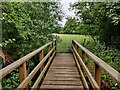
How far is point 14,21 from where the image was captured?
7156mm

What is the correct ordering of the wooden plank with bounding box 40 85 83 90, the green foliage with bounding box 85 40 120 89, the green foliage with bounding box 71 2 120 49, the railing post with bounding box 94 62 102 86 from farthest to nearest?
the green foliage with bounding box 71 2 120 49, the green foliage with bounding box 85 40 120 89, the wooden plank with bounding box 40 85 83 90, the railing post with bounding box 94 62 102 86

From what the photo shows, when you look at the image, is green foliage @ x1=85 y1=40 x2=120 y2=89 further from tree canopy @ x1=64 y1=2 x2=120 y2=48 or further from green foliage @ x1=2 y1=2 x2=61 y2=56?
green foliage @ x1=2 y1=2 x2=61 y2=56

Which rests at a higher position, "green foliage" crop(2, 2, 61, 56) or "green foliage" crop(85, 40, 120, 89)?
"green foliage" crop(2, 2, 61, 56)

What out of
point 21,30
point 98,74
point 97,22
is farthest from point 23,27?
point 97,22

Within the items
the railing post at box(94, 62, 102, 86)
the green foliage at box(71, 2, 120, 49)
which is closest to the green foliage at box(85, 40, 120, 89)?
the green foliage at box(71, 2, 120, 49)

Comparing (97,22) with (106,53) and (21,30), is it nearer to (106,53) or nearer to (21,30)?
(106,53)

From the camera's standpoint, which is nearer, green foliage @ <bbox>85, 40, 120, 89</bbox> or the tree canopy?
green foliage @ <bbox>85, 40, 120, 89</bbox>

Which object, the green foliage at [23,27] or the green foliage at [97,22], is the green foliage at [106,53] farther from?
the green foliage at [23,27]

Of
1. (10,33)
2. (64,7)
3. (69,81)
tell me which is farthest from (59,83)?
(64,7)

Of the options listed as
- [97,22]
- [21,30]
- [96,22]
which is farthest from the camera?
[96,22]

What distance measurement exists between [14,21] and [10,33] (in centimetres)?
86

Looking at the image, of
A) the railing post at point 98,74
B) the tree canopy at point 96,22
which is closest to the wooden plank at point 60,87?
the railing post at point 98,74


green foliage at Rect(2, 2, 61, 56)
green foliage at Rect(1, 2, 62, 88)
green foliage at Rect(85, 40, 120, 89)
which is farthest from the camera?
green foliage at Rect(85, 40, 120, 89)

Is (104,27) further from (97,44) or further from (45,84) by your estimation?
(45,84)
